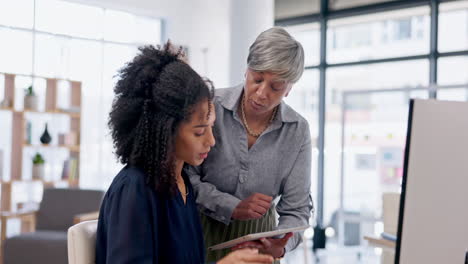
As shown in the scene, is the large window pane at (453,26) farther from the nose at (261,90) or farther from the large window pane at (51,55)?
the nose at (261,90)

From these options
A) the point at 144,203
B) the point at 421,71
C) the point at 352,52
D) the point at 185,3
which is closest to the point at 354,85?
the point at 352,52

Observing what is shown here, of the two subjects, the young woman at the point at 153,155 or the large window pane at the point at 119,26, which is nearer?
the young woman at the point at 153,155

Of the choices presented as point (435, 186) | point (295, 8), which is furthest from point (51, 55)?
point (435, 186)

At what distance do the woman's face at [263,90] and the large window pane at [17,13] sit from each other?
5.76 m

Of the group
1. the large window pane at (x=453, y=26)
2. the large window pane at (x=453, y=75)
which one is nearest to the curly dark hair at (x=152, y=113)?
the large window pane at (x=453, y=75)

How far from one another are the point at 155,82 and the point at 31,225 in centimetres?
524

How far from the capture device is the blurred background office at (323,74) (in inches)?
242

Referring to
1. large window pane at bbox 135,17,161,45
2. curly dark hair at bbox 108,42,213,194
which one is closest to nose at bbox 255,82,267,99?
curly dark hair at bbox 108,42,213,194

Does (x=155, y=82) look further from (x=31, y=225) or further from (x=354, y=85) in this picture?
(x=354, y=85)

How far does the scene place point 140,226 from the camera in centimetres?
125

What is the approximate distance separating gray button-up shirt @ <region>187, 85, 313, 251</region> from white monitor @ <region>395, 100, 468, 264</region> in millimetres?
781

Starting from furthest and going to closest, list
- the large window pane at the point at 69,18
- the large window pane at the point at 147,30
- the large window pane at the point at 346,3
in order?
the large window pane at the point at 147,30
the large window pane at the point at 69,18
the large window pane at the point at 346,3

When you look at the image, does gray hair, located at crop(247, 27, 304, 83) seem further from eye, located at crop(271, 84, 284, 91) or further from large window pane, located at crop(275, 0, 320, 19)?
large window pane, located at crop(275, 0, 320, 19)

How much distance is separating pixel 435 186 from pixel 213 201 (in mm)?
830
